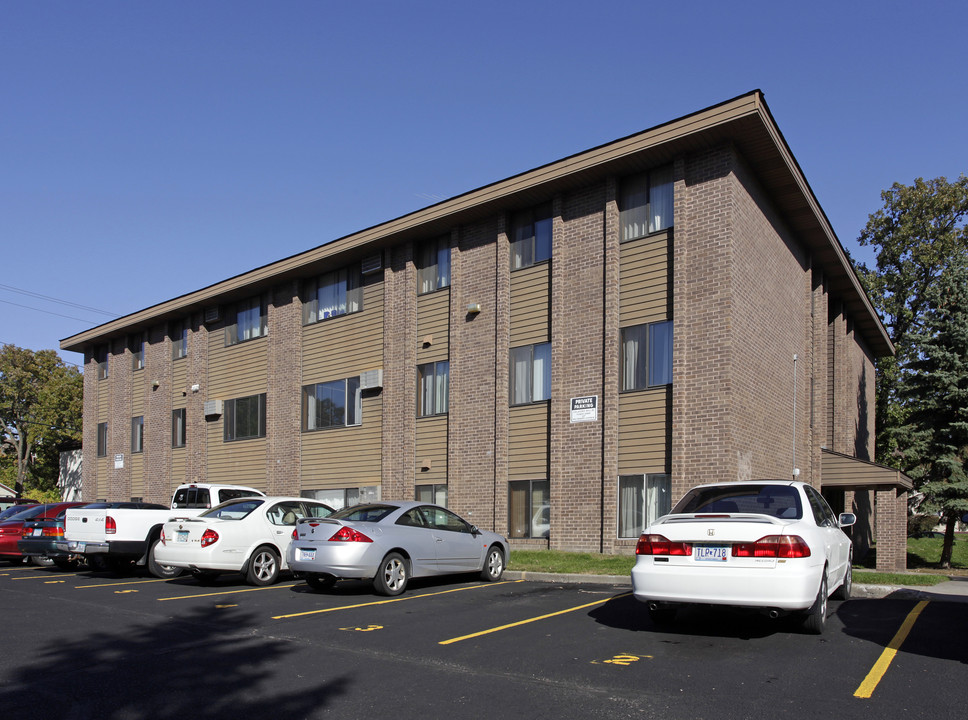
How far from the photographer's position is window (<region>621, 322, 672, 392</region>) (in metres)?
18.7

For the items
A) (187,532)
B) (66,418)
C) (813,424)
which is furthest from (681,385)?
(66,418)

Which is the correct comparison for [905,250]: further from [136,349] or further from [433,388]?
[136,349]

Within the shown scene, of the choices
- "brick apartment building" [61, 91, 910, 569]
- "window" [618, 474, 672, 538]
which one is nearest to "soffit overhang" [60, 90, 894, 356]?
"brick apartment building" [61, 91, 910, 569]

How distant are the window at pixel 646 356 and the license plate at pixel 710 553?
1051cm

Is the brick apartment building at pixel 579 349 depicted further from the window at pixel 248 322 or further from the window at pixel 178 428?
the window at pixel 178 428

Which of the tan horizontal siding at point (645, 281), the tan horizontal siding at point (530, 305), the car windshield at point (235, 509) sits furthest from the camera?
the tan horizontal siding at point (530, 305)

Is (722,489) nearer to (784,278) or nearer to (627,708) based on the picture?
(627,708)

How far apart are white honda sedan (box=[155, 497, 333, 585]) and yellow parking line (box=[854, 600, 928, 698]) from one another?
31.0ft

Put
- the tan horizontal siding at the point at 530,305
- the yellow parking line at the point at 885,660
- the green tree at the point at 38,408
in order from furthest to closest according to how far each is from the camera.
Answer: the green tree at the point at 38,408 < the tan horizontal siding at the point at 530,305 < the yellow parking line at the point at 885,660

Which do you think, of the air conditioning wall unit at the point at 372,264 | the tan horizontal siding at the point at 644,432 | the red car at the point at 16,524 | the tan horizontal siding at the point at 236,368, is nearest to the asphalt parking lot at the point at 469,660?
the tan horizontal siding at the point at 644,432

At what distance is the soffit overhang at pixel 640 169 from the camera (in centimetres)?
1779

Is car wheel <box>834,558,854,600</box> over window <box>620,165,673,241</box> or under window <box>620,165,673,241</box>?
under

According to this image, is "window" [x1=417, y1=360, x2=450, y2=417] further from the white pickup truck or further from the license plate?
the license plate

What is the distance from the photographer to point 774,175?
19.7 meters
